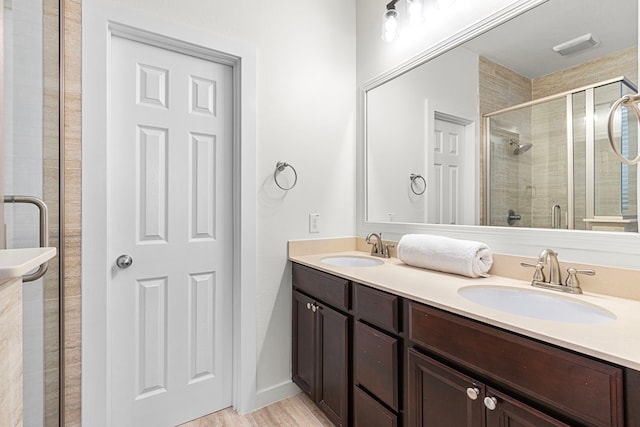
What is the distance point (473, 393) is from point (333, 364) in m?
0.75

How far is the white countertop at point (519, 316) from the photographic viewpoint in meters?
0.70

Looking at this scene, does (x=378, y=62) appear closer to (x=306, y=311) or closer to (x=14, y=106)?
(x=306, y=311)

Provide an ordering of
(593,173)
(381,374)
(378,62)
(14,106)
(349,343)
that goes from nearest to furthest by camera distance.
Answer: (14,106) < (593,173) < (381,374) < (349,343) < (378,62)

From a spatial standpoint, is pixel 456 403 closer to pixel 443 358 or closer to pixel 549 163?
pixel 443 358

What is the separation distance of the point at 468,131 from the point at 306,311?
1255 mm

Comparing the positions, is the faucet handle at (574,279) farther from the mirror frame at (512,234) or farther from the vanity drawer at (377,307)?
the vanity drawer at (377,307)

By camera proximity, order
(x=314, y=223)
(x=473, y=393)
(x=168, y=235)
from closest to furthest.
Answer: (x=473, y=393) < (x=168, y=235) < (x=314, y=223)

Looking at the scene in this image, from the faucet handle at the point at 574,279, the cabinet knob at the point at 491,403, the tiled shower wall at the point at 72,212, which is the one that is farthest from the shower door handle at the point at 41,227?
the faucet handle at the point at 574,279

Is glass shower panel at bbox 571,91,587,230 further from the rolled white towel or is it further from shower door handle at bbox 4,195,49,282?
shower door handle at bbox 4,195,49,282

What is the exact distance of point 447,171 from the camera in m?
1.68

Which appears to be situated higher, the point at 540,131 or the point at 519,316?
the point at 540,131

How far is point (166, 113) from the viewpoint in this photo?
5.33 feet

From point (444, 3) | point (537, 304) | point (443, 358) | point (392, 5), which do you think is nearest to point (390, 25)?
point (392, 5)

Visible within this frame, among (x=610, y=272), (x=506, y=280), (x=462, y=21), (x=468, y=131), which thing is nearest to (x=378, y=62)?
(x=462, y=21)
